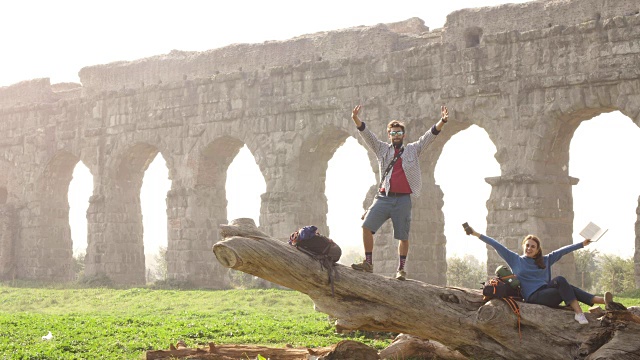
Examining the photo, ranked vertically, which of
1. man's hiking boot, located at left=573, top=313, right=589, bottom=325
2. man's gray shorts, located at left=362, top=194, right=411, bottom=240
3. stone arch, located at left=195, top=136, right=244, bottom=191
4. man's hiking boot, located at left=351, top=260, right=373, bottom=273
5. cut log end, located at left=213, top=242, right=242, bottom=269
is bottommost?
man's hiking boot, located at left=573, top=313, right=589, bottom=325

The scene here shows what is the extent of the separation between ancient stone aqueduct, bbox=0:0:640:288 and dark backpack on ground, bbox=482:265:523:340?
28.9 ft

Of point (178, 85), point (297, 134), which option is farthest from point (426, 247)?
point (178, 85)

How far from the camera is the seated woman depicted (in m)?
9.30

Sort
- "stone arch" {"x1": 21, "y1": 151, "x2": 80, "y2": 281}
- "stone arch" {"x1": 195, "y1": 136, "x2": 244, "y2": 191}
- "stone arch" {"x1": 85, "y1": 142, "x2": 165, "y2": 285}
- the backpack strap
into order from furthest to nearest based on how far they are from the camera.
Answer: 1. "stone arch" {"x1": 21, "y1": 151, "x2": 80, "y2": 281}
2. "stone arch" {"x1": 85, "y1": 142, "x2": 165, "y2": 285}
3. "stone arch" {"x1": 195, "y1": 136, "x2": 244, "y2": 191}
4. the backpack strap

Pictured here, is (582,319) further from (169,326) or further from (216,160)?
(216,160)

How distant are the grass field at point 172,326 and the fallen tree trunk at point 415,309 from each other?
2194 millimetres

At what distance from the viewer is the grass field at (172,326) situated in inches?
468

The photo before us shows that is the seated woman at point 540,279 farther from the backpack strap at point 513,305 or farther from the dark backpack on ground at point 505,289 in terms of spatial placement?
the backpack strap at point 513,305

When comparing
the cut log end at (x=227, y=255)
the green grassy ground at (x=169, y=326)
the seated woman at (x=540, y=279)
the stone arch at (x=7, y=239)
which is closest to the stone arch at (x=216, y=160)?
the green grassy ground at (x=169, y=326)

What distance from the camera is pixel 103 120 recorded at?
84.9ft

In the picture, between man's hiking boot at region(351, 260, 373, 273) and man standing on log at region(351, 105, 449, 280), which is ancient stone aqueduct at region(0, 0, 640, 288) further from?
man's hiking boot at region(351, 260, 373, 273)

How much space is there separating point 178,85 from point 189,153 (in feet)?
5.89

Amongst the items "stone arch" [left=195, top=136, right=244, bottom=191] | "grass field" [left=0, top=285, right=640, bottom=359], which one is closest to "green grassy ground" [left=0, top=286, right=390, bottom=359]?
"grass field" [left=0, top=285, right=640, bottom=359]

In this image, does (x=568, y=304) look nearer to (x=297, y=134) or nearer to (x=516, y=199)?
(x=516, y=199)
